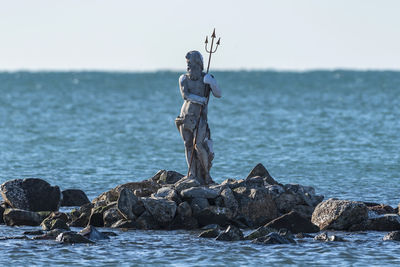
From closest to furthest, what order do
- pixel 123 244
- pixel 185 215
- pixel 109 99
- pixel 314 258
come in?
1. pixel 314 258
2. pixel 123 244
3. pixel 185 215
4. pixel 109 99

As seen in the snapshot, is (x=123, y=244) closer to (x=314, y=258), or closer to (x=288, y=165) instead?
(x=314, y=258)

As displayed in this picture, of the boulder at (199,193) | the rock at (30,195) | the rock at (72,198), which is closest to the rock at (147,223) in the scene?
the boulder at (199,193)

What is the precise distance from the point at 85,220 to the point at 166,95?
3906 inches

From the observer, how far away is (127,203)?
950 inches

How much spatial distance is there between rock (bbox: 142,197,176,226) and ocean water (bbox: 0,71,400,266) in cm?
64

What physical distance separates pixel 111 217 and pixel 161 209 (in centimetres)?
132

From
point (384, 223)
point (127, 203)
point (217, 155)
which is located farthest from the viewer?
point (217, 155)

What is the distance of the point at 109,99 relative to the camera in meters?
114

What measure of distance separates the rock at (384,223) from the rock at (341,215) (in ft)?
0.71

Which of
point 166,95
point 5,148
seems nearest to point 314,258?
point 5,148

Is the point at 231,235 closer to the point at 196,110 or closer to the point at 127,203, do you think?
the point at 127,203

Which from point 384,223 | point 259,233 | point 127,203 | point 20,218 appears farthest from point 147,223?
point 384,223

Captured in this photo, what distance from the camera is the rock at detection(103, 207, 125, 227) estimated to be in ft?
80.5

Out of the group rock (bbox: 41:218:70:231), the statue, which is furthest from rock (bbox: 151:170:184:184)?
rock (bbox: 41:218:70:231)
